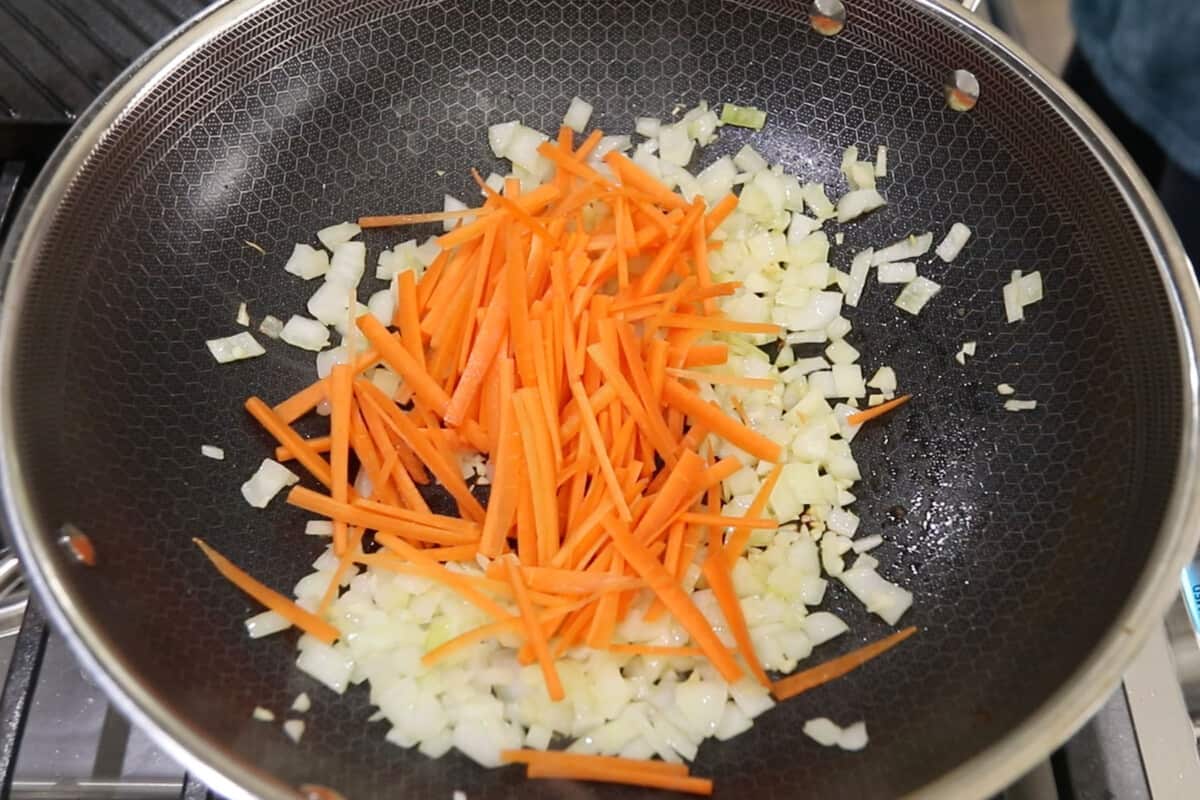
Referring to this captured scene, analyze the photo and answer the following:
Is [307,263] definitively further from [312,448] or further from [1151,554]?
[1151,554]

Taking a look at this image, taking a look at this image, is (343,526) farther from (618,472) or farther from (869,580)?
(869,580)

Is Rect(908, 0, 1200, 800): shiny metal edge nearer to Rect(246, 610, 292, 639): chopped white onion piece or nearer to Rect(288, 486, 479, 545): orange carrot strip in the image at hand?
Rect(288, 486, 479, 545): orange carrot strip

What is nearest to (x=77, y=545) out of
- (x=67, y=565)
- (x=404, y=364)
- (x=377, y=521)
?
(x=67, y=565)

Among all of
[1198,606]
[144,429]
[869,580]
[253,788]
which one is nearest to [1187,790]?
[1198,606]

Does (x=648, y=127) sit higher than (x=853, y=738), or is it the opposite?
(x=648, y=127)

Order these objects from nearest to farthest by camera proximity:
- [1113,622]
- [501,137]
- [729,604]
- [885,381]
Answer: [1113,622]
[729,604]
[885,381]
[501,137]
